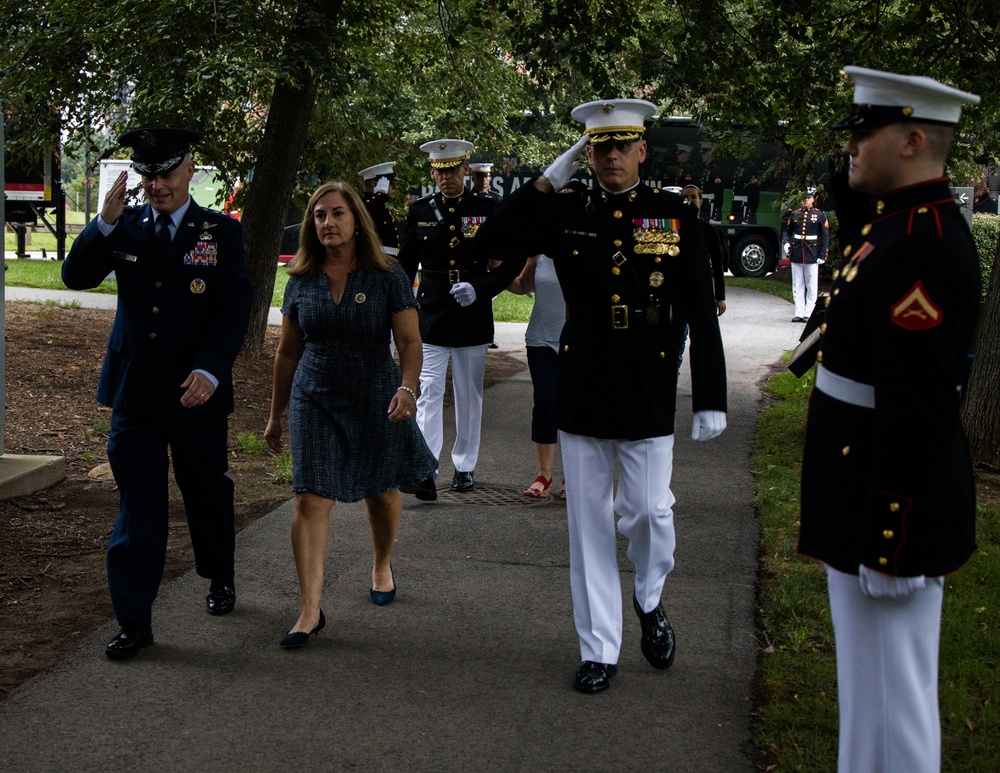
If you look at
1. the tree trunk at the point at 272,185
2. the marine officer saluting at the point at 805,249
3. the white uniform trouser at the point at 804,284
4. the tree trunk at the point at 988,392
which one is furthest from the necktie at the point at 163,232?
the white uniform trouser at the point at 804,284

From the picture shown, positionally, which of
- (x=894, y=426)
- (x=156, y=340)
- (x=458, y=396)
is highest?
(x=894, y=426)

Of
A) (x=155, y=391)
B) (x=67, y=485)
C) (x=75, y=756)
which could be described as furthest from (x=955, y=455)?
(x=67, y=485)

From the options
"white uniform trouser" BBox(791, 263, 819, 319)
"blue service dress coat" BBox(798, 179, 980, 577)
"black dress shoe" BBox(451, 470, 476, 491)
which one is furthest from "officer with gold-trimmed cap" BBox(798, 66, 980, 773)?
"white uniform trouser" BBox(791, 263, 819, 319)

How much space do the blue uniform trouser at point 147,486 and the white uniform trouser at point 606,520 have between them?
1.53 metres

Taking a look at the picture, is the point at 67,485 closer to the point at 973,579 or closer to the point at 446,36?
the point at 973,579

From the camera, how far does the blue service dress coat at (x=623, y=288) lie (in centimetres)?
473

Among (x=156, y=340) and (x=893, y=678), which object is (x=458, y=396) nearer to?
(x=156, y=340)

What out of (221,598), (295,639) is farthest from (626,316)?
(221,598)

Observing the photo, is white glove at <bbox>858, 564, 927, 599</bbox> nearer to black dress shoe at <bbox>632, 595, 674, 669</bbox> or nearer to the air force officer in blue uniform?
black dress shoe at <bbox>632, 595, 674, 669</bbox>

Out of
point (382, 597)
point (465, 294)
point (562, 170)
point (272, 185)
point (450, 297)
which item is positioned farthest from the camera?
point (272, 185)

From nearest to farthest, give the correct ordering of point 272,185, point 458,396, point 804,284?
point 458,396 → point 272,185 → point 804,284

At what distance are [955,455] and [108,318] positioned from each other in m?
13.6

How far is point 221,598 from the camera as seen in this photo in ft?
18.2

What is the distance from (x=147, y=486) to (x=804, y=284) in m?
17.0
